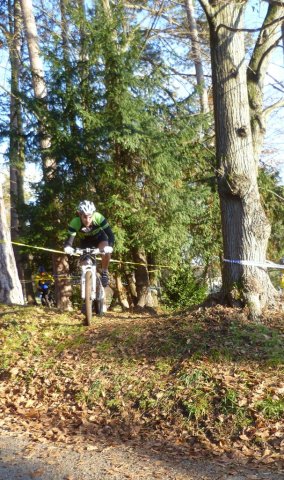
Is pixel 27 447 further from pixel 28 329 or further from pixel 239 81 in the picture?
pixel 239 81

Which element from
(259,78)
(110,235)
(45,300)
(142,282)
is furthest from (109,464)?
(45,300)

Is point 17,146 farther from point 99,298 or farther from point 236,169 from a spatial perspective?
point 236,169

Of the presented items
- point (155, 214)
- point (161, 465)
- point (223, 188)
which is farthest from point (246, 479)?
point (155, 214)

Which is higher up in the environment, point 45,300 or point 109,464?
point 45,300

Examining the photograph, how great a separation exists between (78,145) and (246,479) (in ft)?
28.0

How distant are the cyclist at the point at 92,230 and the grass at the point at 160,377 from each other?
47.9 inches

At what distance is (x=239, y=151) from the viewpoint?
770 centimetres

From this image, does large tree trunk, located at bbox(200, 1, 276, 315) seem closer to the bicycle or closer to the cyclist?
the cyclist

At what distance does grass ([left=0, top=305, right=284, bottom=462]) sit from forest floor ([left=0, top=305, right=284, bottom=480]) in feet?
0.04

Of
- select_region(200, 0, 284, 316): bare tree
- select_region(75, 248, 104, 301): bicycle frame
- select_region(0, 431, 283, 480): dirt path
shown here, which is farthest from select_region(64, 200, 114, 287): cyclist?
select_region(0, 431, 283, 480): dirt path

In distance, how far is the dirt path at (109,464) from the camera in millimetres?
4406

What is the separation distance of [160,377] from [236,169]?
321 centimetres

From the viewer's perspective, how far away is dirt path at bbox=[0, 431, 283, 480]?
441cm

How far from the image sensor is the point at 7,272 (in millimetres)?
10719
